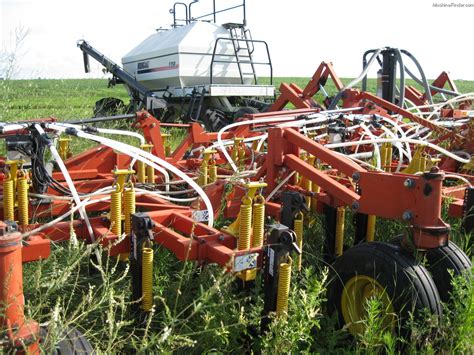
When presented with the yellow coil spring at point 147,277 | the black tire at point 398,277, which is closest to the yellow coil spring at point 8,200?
the yellow coil spring at point 147,277

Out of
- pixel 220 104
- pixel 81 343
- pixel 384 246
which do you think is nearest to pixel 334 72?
pixel 220 104

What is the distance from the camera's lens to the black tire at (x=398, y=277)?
6.93ft

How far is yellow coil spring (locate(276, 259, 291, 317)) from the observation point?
214 cm

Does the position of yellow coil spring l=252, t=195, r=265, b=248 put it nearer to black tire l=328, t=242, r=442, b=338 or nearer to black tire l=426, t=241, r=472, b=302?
black tire l=328, t=242, r=442, b=338

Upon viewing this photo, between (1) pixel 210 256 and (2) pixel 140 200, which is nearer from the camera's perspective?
(1) pixel 210 256

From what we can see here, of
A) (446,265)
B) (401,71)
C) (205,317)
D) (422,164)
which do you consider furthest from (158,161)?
(401,71)

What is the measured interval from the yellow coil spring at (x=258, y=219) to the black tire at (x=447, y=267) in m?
0.80

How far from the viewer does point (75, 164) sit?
4.22 m

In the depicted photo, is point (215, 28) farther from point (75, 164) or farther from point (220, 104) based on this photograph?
point (75, 164)

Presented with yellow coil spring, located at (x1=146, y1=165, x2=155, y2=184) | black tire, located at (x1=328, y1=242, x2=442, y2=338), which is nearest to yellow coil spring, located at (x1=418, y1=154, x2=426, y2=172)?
black tire, located at (x1=328, y1=242, x2=442, y2=338)

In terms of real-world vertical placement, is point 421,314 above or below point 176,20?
below

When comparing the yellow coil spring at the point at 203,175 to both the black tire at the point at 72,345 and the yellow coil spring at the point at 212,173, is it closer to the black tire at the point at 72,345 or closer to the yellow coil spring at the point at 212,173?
the yellow coil spring at the point at 212,173

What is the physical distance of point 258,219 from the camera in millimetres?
2367

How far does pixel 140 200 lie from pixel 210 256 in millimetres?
1174
